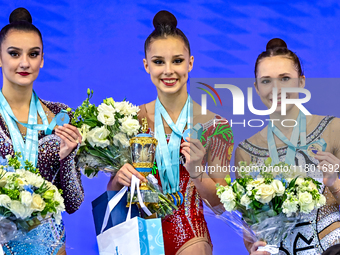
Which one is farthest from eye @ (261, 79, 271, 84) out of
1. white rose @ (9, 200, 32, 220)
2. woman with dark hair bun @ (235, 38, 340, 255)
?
white rose @ (9, 200, 32, 220)

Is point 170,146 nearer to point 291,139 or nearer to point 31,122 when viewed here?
point 291,139

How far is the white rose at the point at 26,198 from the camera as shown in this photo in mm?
2717

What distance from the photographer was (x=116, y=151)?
3.16m

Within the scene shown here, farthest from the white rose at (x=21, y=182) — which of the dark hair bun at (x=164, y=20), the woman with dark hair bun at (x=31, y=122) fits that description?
the dark hair bun at (x=164, y=20)

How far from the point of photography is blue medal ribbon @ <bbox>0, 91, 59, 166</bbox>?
131 inches

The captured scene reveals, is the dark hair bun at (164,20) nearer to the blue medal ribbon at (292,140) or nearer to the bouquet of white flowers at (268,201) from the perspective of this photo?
the blue medal ribbon at (292,140)

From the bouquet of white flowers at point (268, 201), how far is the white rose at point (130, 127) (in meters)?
0.55

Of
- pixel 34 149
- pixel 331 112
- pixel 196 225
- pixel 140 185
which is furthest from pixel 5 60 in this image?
pixel 331 112

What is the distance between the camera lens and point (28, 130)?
3389 mm

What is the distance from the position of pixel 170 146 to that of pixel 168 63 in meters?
0.46

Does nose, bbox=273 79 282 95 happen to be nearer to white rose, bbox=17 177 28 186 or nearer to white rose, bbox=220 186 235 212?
white rose, bbox=220 186 235 212

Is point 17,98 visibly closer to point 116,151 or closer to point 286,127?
point 116,151

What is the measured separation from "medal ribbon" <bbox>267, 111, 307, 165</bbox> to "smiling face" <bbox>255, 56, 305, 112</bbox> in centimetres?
10

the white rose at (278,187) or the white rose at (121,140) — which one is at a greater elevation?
the white rose at (121,140)
